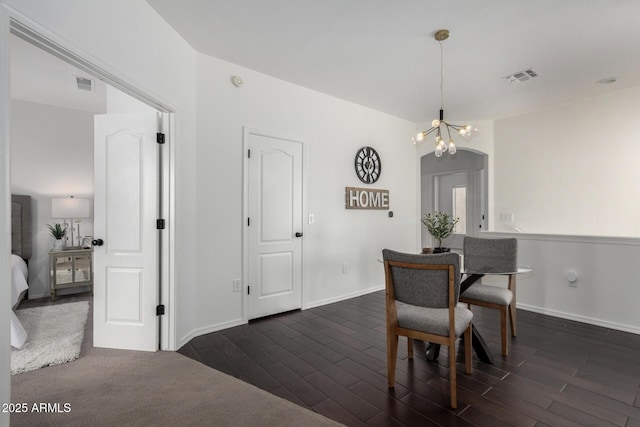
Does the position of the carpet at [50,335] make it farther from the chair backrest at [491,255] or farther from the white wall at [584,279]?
the white wall at [584,279]

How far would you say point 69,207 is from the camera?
14.5 feet

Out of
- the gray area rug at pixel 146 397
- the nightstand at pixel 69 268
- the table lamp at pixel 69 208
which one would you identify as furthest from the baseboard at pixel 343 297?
the table lamp at pixel 69 208

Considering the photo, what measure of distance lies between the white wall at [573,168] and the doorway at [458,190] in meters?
1.85

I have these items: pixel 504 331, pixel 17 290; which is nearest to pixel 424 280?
pixel 504 331

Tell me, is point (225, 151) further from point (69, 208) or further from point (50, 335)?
point (69, 208)

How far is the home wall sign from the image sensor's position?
4.42m

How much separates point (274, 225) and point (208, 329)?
51.0 inches

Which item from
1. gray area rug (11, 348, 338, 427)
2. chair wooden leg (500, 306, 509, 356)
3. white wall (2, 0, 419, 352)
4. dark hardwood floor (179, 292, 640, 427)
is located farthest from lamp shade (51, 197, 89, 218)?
chair wooden leg (500, 306, 509, 356)

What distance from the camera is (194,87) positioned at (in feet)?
10.0

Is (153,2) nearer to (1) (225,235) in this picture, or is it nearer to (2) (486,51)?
(1) (225,235)

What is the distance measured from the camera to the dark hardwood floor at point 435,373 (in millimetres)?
1854

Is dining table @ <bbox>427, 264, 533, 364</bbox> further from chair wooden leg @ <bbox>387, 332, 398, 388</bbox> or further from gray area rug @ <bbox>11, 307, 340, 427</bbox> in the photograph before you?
gray area rug @ <bbox>11, 307, 340, 427</bbox>

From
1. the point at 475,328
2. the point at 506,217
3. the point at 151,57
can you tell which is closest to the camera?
the point at 151,57

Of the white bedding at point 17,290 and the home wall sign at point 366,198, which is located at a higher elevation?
the home wall sign at point 366,198
